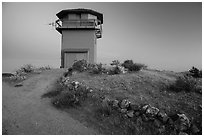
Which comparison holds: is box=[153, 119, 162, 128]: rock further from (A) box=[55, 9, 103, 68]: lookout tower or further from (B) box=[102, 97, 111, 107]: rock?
(A) box=[55, 9, 103, 68]: lookout tower

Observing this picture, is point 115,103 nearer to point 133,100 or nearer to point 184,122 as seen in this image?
point 133,100

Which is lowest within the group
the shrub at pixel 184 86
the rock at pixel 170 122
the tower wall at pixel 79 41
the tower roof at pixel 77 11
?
the rock at pixel 170 122

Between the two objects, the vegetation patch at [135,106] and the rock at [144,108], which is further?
the rock at [144,108]

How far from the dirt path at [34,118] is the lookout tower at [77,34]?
15.6 meters

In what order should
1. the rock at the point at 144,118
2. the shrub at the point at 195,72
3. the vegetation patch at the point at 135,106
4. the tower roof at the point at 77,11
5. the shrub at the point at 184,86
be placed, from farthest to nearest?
1. the tower roof at the point at 77,11
2. the shrub at the point at 195,72
3. the shrub at the point at 184,86
4. the rock at the point at 144,118
5. the vegetation patch at the point at 135,106

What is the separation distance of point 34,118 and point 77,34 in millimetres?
21311

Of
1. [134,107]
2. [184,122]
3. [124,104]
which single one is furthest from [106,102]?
[184,122]

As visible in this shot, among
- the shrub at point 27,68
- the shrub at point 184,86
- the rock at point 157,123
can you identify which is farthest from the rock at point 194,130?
the shrub at point 27,68

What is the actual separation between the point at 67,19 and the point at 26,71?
11.0 m

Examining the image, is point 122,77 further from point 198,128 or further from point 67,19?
point 67,19

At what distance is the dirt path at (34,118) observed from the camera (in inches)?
340

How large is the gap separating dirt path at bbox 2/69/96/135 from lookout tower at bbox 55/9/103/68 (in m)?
15.6

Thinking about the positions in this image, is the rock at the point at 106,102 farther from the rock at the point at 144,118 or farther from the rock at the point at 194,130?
the rock at the point at 194,130

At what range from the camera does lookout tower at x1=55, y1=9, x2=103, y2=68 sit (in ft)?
95.7
